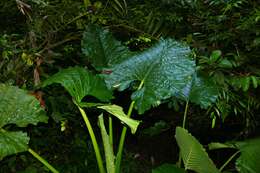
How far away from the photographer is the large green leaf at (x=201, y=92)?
1232mm

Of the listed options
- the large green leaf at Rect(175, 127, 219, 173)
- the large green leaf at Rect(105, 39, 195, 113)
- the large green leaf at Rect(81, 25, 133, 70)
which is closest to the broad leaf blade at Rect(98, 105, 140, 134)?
the large green leaf at Rect(105, 39, 195, 113)

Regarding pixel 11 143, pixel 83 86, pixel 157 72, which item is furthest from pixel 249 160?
pixel 11 143

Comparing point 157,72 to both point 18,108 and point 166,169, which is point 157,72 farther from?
point 18,108

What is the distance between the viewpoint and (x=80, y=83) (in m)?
1.17

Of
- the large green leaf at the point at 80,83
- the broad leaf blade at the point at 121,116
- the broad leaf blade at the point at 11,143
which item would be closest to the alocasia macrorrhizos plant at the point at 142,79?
the large green leaf at the point at 80,83

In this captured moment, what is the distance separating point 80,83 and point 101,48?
0.28 metres

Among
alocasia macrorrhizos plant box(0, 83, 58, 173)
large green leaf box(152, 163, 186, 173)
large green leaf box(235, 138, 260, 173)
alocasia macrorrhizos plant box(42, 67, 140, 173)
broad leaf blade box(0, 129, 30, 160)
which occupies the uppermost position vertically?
alocasia macrorrhizos plant box(42, 67, 140, 173)

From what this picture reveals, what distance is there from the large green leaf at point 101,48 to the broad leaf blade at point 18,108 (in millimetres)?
303

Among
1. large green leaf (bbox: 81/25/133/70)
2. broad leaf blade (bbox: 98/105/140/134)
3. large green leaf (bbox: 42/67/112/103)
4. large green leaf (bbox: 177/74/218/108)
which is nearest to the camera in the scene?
broad leaf blade (bbox: 98/105/140/134)

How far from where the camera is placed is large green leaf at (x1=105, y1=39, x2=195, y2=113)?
43.9 inches

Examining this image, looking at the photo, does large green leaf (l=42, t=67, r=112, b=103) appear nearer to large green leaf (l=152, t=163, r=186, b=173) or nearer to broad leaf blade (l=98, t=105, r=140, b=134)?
broad leaf blade (l=98, t=105, r=140, b=134)

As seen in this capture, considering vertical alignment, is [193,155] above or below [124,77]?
below

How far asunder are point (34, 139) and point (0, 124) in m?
0.47

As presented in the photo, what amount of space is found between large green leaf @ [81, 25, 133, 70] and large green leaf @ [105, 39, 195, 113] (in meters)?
0.16
